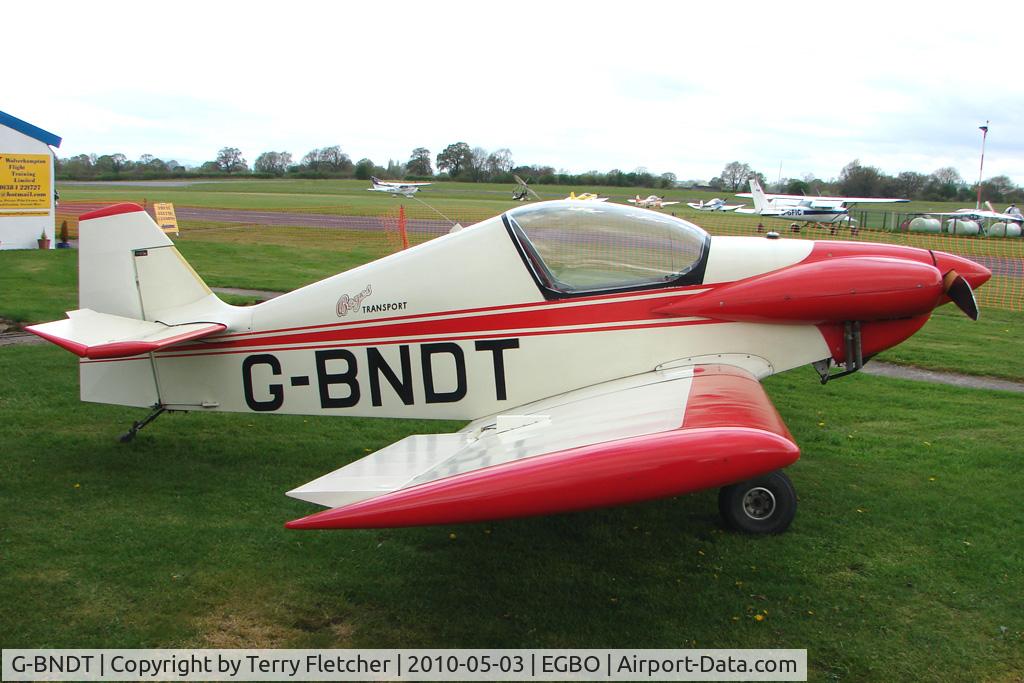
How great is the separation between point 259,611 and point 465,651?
1172 mm

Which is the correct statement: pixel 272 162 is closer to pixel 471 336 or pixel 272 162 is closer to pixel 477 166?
pixel 477 166

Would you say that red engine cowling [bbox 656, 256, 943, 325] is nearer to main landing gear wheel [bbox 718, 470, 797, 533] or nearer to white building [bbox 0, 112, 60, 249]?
main landing gear wheel [bbox 718, 470, 797, 533]

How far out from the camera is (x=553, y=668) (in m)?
3.74

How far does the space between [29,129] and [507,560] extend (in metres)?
20.2

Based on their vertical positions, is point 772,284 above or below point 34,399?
above

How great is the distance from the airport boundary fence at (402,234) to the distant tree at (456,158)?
73.7 ft

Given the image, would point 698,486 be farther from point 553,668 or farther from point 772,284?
point 772,284

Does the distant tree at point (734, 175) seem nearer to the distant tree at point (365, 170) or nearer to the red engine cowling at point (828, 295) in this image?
the distant tree at point (365, 170)

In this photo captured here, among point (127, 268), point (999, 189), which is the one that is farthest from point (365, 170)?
point (127, 268)

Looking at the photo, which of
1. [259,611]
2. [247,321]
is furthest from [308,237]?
[259,611]

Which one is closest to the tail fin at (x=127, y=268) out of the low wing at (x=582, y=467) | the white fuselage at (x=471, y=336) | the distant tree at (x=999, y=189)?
the white fuselage at (x=471, y=336)

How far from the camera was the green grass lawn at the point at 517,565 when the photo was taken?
3959mm

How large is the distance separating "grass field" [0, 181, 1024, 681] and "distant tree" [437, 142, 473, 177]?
57.1 metres

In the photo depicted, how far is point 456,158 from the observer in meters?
65.9
